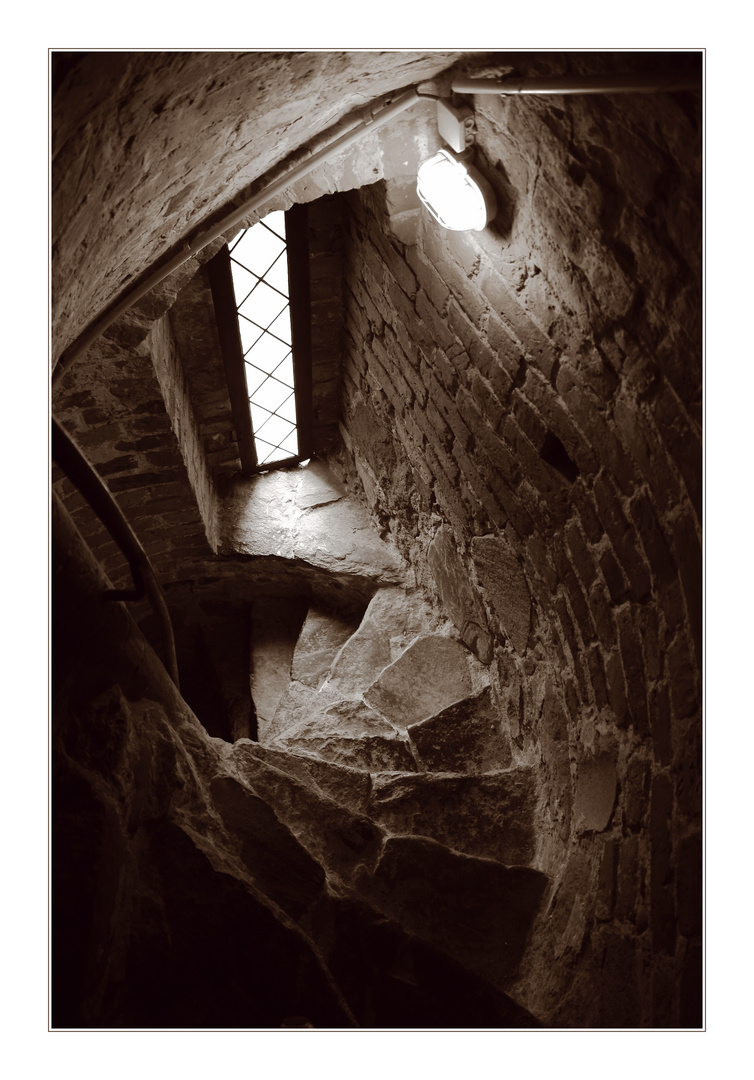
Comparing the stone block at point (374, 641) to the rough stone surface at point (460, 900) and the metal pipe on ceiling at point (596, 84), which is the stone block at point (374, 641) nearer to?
the rough stone surface at point (460, 900)

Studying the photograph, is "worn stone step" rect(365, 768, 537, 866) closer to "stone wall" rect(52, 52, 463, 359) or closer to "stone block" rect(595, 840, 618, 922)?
"stone block" rect(595, 840, 618, 922)

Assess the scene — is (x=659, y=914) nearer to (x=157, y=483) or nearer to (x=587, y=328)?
(x=587, y=328)

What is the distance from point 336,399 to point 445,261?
6.25 feet

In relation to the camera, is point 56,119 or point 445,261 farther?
point 445,261

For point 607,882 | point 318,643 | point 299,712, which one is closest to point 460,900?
point 607,882

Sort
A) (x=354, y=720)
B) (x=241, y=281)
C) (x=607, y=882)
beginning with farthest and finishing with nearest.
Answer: (x=241, y=281)
(x=354, y=720)
(x=607, y=882)

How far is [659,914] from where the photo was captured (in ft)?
6.68

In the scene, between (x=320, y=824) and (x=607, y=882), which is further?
(x=320, y=824)

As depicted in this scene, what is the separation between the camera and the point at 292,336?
402 centimetres

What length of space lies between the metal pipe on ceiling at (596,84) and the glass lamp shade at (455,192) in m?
0.26

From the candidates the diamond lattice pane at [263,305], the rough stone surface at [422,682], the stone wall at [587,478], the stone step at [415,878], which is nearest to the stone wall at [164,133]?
the stone wall at [587,478]

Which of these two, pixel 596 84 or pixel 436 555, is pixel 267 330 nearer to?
pixel 436 555

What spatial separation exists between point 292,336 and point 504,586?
1786 mm

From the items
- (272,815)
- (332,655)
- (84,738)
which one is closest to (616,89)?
(84,738)
